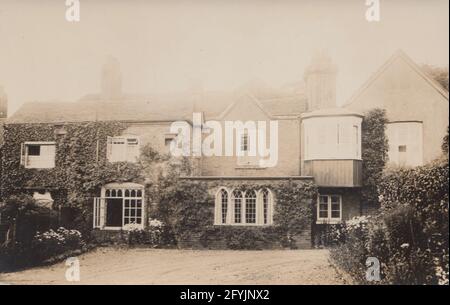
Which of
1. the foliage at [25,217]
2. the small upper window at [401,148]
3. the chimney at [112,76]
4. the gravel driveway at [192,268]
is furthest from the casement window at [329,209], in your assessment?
the foliage at [25,217]

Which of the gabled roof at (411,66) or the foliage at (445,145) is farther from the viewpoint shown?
the gabled roof at (411,66)

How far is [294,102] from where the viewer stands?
8430mm

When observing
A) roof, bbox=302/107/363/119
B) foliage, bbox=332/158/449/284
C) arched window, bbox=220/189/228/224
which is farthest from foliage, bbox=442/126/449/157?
arched window, bbox=220/189/228/224

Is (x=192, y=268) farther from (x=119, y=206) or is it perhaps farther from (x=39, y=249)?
(x=39, y=249)

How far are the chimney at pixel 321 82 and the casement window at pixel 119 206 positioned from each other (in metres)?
3.80

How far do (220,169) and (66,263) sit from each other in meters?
3.35

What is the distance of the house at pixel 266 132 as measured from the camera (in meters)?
8.16

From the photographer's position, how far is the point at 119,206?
27.9ft

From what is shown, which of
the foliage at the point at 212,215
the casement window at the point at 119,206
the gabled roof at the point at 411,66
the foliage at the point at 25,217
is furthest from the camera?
the casement window at the point at 119,206

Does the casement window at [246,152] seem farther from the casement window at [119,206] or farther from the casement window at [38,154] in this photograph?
the casement window at [38,154]

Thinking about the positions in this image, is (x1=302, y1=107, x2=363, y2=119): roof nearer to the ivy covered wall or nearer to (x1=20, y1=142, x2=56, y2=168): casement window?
the ivy covered wall

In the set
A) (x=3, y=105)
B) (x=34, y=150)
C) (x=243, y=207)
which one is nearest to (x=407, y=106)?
(x=243, y=207)

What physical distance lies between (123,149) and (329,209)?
4166 millimetres

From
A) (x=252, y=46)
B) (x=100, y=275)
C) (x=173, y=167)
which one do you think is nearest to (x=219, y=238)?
(x=173, y=167)
